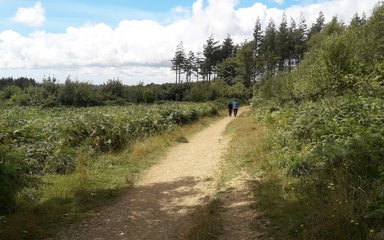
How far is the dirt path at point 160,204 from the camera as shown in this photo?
261 inches

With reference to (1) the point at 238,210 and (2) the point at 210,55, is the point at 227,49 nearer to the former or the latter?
(2) the point at 210,55

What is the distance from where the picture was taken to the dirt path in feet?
21.7

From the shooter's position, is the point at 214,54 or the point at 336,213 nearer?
the point at 336,213

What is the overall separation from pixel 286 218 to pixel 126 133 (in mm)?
10602

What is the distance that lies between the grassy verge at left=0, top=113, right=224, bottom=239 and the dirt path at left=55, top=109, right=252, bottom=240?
33 centimetres

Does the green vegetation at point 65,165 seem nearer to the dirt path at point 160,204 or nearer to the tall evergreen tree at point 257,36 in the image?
the dirt path at point 160,204

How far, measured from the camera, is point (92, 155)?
12.5 metres

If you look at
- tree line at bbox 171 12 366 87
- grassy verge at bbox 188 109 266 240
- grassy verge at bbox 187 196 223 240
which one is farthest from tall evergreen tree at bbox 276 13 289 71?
grassy verge at bbox 187 196 223 240

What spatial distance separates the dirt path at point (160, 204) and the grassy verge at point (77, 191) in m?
0.33

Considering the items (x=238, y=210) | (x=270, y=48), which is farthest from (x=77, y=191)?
(x=270, y=48)

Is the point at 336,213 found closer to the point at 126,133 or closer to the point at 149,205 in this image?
the point at 149,205

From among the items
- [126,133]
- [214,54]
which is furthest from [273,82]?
[214,54]

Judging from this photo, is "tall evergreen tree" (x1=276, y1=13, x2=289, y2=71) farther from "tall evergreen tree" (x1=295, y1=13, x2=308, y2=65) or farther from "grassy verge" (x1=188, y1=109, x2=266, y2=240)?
"grassy verge" (x1=188, y1=109, x2=266, y2=240)

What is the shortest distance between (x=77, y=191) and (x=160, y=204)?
6.80 feet
